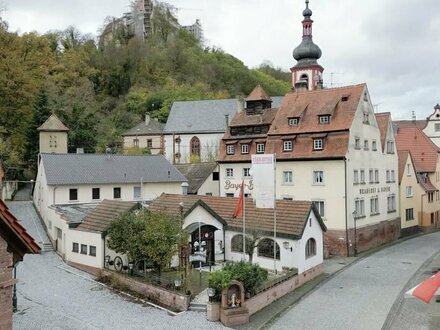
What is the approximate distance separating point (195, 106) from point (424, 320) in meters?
53.0

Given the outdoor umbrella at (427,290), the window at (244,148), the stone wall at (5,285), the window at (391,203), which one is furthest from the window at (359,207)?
the stone wall at (5,285)

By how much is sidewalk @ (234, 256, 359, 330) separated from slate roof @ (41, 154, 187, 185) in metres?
17.7

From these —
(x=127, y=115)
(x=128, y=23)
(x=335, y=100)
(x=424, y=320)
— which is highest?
(x=128, y=23)

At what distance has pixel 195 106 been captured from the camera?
221 ft

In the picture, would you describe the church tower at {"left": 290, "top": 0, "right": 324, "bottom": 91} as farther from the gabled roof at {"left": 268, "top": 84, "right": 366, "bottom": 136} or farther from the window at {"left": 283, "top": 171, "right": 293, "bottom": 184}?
the window at {"left": 283, "top": 171, "right": 293, "bottom": 184}

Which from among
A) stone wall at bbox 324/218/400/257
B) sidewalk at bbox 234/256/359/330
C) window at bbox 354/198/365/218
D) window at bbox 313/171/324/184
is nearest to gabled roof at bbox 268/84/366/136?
window at bbox 313/171/324/184

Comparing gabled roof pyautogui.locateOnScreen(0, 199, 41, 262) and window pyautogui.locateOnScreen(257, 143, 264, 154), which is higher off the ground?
window pyautogui.locateOnScreen(257, 143, 264, 154)

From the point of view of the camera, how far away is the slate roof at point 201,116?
6438cm

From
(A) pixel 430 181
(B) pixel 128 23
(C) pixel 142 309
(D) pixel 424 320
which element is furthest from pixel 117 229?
(B) pixel 128 23

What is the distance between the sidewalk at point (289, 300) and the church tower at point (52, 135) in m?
33.5

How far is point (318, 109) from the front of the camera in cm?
3591

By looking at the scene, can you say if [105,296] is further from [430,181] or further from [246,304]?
[430,181]

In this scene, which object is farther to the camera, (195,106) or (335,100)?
(195,106)

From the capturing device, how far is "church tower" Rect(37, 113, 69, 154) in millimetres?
49219
